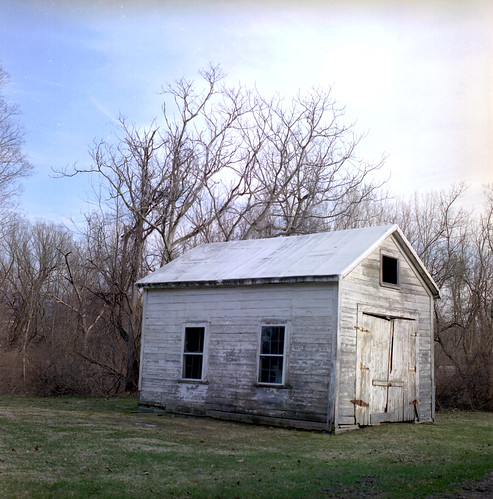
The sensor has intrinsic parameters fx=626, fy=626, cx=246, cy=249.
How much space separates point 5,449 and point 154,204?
62.4ft

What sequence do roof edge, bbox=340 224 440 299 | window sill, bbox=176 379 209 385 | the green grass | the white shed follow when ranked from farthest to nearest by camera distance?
window sill, bbox=176 379 209 385 < roof edge, bbox=340 224 440 299 < the white shed < the green grass

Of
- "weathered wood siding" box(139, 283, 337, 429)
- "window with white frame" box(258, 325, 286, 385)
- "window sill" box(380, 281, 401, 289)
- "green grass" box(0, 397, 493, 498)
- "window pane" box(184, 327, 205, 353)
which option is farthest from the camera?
"window pane" box(184, 327, 205, 353)

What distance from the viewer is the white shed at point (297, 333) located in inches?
580

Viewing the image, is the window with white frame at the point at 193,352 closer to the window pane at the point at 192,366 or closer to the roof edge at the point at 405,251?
the window pane at the point at 192,366

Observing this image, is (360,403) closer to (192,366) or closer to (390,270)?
(390,270)

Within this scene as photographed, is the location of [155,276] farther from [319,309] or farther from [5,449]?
[5,449]

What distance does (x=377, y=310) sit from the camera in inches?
633

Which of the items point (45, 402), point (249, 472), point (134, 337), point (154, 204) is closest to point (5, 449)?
point (249, 472)

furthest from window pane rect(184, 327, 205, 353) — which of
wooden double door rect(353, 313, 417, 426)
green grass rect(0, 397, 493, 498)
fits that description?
wooden double door rect(353, 313, 417, 426)

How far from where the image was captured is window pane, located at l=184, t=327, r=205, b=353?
55.6 feet

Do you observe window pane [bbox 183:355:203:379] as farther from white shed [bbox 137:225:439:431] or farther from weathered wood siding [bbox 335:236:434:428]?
weathered wood siding [bbox 335:236:434:428]

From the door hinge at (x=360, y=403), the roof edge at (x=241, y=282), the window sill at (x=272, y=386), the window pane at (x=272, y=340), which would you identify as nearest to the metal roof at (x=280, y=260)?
the roof edge at (x=241, y=282)

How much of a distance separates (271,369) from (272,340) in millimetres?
706

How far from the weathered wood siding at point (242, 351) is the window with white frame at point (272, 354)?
0.15 m
